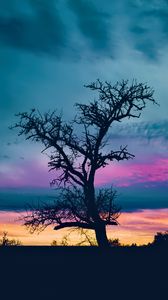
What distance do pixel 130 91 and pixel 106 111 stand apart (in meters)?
1.55

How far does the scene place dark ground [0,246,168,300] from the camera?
15.5 m

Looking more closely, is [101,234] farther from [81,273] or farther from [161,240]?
[81,273]

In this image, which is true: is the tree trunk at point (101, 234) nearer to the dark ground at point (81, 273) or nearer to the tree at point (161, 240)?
the tree at point (161, 240)

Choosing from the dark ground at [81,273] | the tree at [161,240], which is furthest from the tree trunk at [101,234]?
the dark ground at [81,273]

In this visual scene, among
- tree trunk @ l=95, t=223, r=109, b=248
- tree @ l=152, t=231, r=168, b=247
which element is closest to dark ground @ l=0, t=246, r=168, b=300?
tree @ l=152, t=231, r=168, b=247

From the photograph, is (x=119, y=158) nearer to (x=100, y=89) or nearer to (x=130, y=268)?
(x=100, y=89)

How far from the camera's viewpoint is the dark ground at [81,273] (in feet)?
51.0

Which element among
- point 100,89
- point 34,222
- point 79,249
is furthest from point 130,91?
point 79,249

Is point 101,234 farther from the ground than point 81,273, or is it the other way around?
point 101,234

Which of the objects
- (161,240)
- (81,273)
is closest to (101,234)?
(161,240)

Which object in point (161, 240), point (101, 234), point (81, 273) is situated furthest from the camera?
point (101, 234)

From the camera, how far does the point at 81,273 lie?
16438mm

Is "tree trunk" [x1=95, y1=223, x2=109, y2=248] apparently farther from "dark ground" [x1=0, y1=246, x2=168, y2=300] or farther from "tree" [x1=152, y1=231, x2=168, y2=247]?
"dark ground" [x1=0, y1=246, x2=168, y2=300]

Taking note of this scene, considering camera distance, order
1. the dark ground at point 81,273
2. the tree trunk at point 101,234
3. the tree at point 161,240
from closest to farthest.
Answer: the dark ground at point 81,273 < the tree at point 161,240 < the tree trunk at point 101,234
